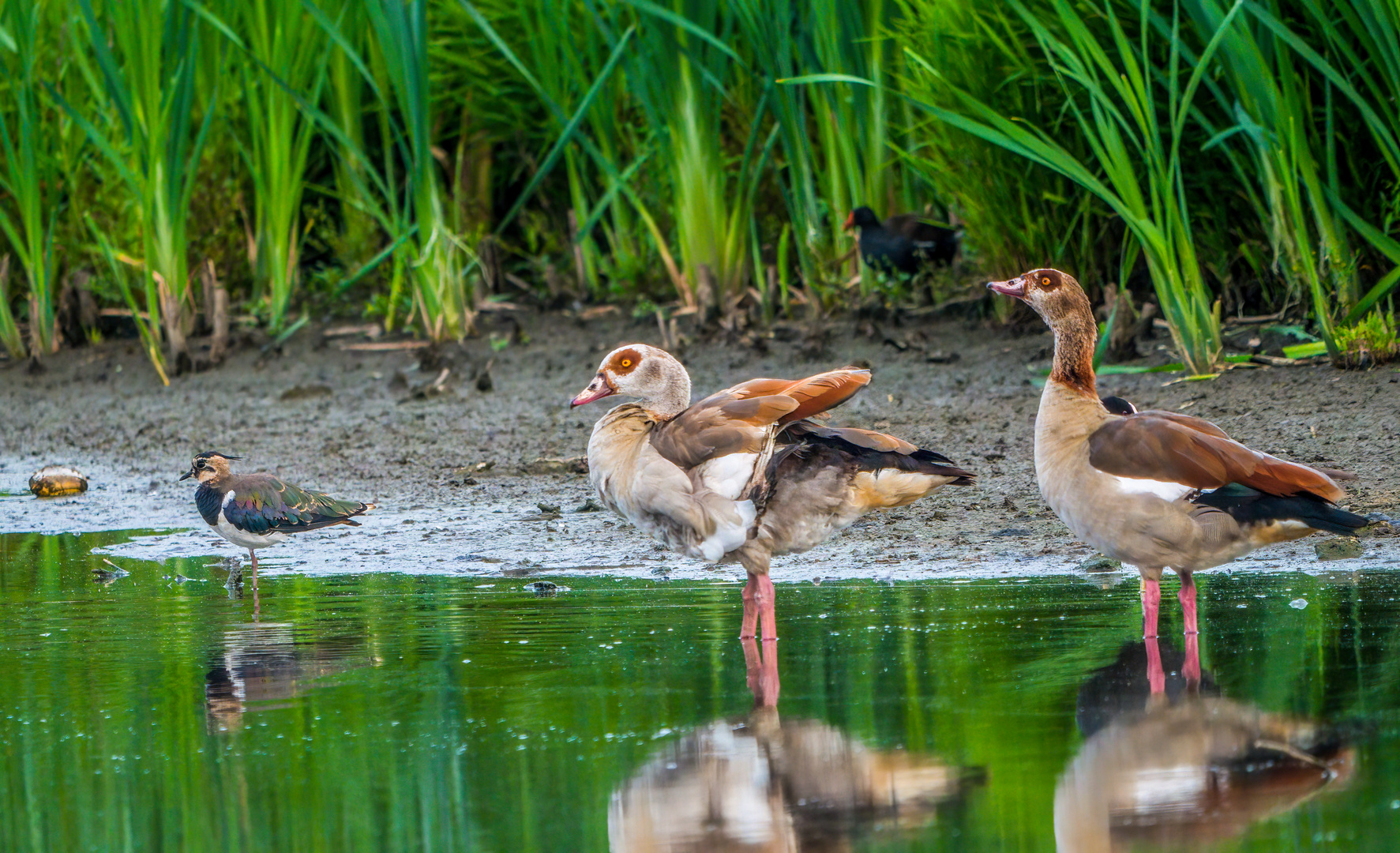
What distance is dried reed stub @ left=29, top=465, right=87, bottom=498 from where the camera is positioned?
769 cm

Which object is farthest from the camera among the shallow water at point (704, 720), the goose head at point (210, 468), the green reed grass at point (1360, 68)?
the green reed grass at point (1360, 68)

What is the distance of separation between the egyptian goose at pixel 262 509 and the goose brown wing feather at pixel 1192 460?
305 cm

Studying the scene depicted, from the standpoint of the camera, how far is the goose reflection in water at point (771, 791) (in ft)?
9.38

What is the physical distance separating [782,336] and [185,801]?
6.76 meters

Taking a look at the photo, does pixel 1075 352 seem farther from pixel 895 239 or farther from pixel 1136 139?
pixel 895 239

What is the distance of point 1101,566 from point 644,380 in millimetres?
1673

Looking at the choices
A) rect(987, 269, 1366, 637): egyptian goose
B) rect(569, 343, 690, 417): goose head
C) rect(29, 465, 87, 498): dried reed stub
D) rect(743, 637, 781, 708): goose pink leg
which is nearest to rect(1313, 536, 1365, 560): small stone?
rect(987, 269, 1366, 637): egyptian goose

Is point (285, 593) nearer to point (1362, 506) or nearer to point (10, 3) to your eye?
point (1362, 506)

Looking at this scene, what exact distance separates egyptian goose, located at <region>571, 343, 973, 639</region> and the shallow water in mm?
269

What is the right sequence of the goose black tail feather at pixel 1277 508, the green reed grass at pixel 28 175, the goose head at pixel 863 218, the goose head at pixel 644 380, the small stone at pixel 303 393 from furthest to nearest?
the small stone at pixel 303 393
the green reed grass at pixel 28 175
the goose head at pixel 863 218
the goose head at pixel 644 380
the goose black tail feather at pixel 1277 508

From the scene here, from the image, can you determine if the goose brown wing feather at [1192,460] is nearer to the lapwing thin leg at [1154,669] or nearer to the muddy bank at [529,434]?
the lapwing thin leg at [1154,669]

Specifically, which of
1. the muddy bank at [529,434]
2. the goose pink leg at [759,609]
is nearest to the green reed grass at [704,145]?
the muddy bank at [529,434]

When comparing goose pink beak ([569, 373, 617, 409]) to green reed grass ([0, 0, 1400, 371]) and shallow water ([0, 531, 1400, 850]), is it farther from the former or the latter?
green reed grass ([0, 0, 1400, 371])

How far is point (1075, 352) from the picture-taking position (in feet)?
15.9
